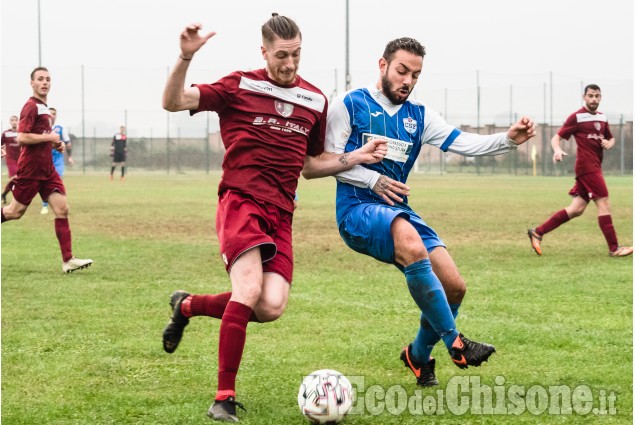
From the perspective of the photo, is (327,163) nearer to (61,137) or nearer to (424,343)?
(424,343)

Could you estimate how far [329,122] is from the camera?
18.9 feet

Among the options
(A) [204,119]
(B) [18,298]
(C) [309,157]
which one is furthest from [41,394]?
(A) [204,119]

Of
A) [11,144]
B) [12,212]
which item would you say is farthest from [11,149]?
[12,212]

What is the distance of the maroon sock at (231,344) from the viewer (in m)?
4.88

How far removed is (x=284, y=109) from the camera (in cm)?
537

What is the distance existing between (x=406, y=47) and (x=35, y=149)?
20.8ft

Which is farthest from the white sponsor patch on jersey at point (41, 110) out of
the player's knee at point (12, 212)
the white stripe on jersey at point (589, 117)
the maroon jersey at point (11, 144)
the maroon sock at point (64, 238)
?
the maroon jersey at point (11, 144)

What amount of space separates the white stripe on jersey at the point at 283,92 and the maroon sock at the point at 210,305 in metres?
1.14

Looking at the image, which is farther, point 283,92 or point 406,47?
Result: point 406,47

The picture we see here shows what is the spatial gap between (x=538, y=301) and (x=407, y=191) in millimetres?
3343

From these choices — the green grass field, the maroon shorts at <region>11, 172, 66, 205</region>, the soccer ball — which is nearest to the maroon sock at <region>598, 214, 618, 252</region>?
the green grass field

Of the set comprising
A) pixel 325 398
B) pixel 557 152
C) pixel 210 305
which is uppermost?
pixel 557 152

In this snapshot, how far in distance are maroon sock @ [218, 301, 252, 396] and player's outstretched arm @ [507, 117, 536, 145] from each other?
1.96 meters

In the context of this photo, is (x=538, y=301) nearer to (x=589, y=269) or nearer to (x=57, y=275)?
(x=589, y=269)
